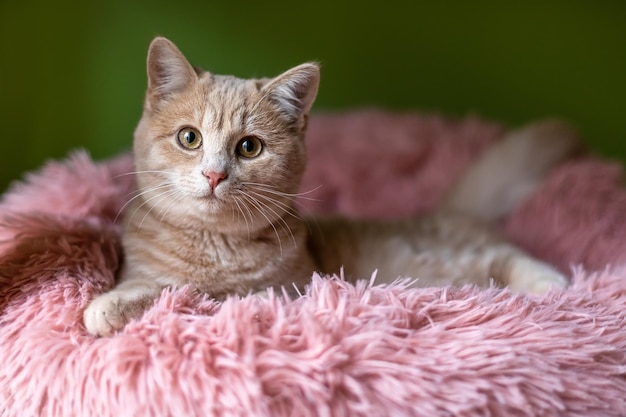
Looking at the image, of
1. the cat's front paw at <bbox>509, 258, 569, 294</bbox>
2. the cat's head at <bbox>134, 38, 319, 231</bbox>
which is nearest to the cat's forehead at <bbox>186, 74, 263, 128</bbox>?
the cat's head at <bbox>134, 38, 319, 231</bbox>

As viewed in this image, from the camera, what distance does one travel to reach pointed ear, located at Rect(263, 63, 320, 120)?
A: 3.69 ft

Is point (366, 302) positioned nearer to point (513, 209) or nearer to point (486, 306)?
point (486, 306)

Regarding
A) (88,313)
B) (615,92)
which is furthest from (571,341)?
(615,92)

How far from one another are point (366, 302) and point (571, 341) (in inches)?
12.5

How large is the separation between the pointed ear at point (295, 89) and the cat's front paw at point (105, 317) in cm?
49

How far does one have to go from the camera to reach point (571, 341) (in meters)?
0.90

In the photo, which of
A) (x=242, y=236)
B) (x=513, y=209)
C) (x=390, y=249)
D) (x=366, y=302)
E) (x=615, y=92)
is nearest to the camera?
(x=366, y=302)

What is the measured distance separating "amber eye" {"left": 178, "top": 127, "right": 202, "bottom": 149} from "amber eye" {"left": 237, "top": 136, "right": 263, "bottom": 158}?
7cm

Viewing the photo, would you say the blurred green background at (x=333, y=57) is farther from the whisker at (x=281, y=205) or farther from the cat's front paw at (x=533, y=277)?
the cat's front paw at (x=533, y=277)

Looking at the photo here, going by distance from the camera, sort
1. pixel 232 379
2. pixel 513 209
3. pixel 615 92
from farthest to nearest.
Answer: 1. pixel 615 92
2. pixel 513 209
3. pixel 232 379

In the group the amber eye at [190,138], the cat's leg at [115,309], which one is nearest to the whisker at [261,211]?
the amber eye at [190,138]

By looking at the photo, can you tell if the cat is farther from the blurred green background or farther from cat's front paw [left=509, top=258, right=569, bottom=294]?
the blurred green background

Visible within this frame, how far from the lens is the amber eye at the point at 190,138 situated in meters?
1.07

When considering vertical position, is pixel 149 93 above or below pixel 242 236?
above
